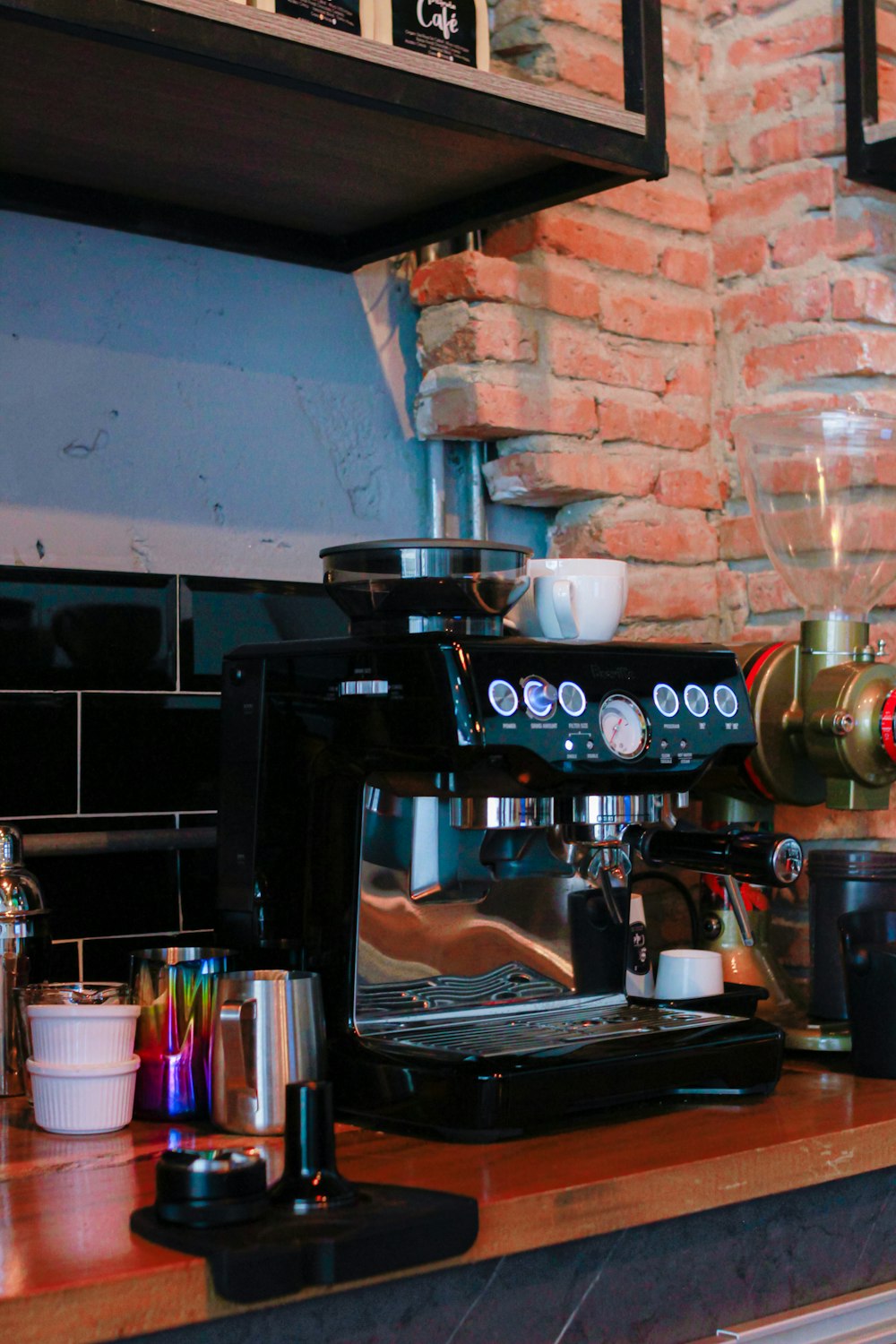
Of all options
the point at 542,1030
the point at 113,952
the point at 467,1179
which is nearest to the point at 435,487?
the point at 113,952

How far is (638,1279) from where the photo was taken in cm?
107

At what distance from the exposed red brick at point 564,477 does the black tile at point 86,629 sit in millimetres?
445

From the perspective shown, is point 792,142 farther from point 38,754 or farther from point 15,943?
point 15,943

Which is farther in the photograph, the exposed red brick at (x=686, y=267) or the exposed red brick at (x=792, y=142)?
the exposed red brick at (x=686, y=267)

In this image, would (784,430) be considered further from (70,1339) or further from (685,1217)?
(70,1339)

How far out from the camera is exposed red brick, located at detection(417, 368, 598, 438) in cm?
179

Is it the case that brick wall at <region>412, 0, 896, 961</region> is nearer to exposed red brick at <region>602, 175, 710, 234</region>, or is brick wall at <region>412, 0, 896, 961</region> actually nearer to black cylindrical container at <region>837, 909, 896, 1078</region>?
exposed red brick at <region>602, 175, 710, 234</region>

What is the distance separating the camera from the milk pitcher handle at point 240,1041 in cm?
118

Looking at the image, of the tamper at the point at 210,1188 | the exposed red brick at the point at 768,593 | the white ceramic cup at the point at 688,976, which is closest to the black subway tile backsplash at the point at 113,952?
the white ceramic cup at the point at 688,976

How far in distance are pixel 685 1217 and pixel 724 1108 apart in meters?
0.19

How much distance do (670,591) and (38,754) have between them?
0.81 metres

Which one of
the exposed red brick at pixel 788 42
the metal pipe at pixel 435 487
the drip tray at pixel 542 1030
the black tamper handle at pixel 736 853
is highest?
the exposed red brick at pixel 788 42

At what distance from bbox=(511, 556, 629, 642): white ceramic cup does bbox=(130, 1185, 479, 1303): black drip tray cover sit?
60 centimetres

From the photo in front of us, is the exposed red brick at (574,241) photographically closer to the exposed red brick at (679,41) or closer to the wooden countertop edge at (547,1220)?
the exposed red brick at (679,41)
